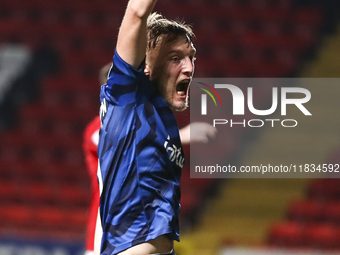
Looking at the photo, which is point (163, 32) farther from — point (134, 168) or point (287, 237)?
point (287, 237)

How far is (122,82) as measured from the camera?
1412 millimetres

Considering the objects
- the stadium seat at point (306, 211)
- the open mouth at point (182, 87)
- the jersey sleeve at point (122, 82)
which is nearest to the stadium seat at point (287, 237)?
the stadium seat at point (306, 211)

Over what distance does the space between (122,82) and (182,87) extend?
10.6 inches

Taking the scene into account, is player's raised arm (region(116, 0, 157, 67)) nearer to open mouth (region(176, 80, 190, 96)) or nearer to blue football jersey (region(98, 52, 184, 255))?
blue football jersey (region(98, 52, 184, 255))

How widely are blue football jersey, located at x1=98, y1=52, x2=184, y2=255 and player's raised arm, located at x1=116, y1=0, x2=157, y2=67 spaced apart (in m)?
0.08

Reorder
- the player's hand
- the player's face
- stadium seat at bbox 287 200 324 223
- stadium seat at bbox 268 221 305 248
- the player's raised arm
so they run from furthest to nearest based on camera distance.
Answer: stadium seat at bbox 287 200 324 223
stadium seat at bbox 268 221 305 248
the player's hand
the player's face
the player's raised arm

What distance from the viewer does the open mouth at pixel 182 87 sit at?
5.20 ft

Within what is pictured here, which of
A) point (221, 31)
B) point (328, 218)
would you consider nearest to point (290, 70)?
point (221, 31)

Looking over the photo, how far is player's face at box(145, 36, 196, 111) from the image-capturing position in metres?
1.56

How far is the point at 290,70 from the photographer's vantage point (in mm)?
6594

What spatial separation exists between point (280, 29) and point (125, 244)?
19.2ft

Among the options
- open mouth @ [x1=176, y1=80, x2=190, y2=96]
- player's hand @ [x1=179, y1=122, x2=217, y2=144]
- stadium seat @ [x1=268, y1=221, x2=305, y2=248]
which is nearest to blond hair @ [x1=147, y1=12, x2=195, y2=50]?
open mouth @ [x1=176, y1=80, x2=190, y2=96]

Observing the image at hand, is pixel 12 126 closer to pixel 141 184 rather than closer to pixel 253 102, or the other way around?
pixel 253 102

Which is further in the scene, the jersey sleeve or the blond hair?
the blond hair
